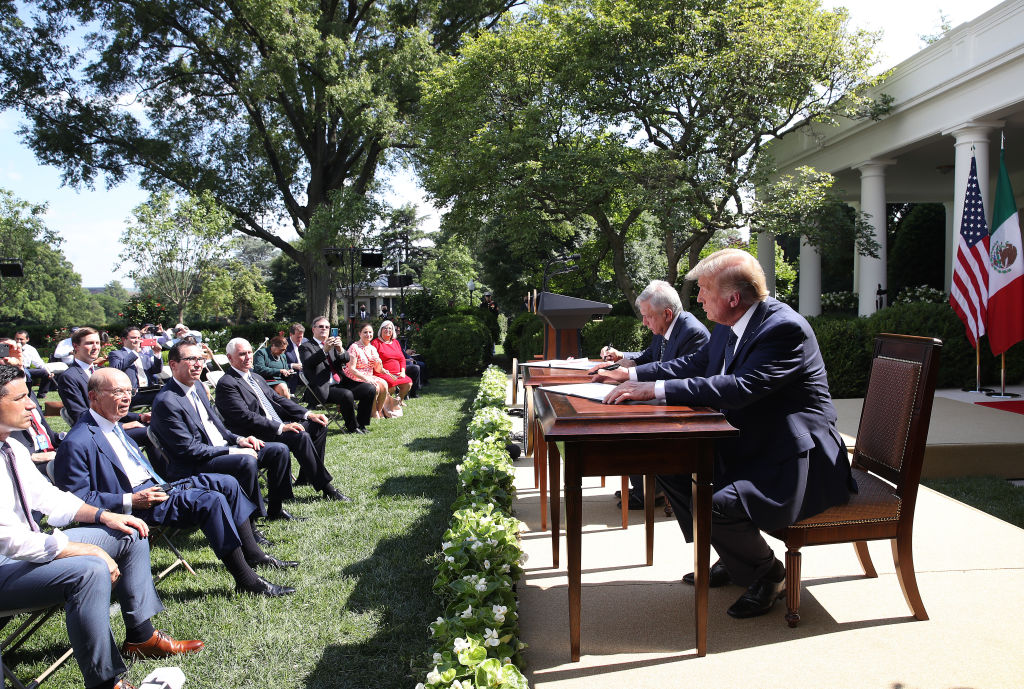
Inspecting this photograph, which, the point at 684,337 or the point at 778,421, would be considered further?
the point at 684,337

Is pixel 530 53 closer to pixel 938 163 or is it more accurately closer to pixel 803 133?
pixel 803 133

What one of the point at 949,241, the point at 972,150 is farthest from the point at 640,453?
the point at 949,241

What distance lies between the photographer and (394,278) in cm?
2538

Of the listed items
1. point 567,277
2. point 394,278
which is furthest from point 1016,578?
point 394,278

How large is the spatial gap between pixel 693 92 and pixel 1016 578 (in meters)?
13.4

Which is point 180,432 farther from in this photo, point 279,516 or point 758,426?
point 758,426

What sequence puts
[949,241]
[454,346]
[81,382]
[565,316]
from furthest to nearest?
1. [949,241]
2. [454,346]
3. [565,316]
4. [81,382]

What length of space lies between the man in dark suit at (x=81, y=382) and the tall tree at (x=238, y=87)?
664 inches

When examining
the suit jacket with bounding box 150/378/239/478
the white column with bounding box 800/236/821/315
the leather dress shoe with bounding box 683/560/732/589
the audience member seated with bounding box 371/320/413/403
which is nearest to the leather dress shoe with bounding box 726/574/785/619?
the leather dress shoe with bounding box 683/560/732/589

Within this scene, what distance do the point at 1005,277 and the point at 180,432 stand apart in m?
10.3

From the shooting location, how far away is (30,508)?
300 cm

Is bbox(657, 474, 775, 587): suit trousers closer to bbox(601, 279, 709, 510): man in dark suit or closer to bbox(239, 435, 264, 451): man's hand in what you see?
bbox(601, 279, 709, 510): man in dark suit

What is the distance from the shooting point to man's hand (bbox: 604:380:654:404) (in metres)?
3.14

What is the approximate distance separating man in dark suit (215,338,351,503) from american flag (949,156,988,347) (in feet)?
29.4
